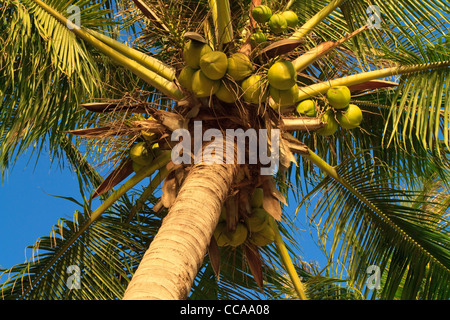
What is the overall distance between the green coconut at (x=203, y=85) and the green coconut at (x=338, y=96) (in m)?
0.84

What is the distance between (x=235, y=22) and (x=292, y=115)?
0.98m

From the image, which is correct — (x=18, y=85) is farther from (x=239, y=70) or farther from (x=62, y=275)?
(x=239, y=70)

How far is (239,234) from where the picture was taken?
3.97m

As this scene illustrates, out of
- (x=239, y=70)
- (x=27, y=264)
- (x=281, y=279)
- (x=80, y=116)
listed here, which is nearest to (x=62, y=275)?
(x=27, y=264)

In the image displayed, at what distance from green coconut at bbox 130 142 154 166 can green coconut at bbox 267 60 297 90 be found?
1071mm

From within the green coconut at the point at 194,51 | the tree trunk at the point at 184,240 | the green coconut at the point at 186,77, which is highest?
the green coconut at the point at 194,51

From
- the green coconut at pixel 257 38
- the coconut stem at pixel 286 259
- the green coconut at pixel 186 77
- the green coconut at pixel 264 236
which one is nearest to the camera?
the green coconut at pixel 186 77

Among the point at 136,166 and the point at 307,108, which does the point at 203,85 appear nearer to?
the point at 307,108

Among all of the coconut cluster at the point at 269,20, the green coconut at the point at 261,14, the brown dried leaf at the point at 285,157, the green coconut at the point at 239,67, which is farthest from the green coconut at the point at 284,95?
the green coconut at the point at 261,14

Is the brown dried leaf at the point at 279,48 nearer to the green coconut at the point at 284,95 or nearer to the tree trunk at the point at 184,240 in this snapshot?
the green coconut at the point at 284,95

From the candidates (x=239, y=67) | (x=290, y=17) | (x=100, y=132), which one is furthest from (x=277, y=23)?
(x=100, y=132)

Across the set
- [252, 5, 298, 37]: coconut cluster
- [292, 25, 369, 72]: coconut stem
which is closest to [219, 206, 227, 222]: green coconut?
[292, 25, 369, 72]: coconut stem

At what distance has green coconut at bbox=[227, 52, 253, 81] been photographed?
3.50 m

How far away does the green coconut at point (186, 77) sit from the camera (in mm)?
3629
